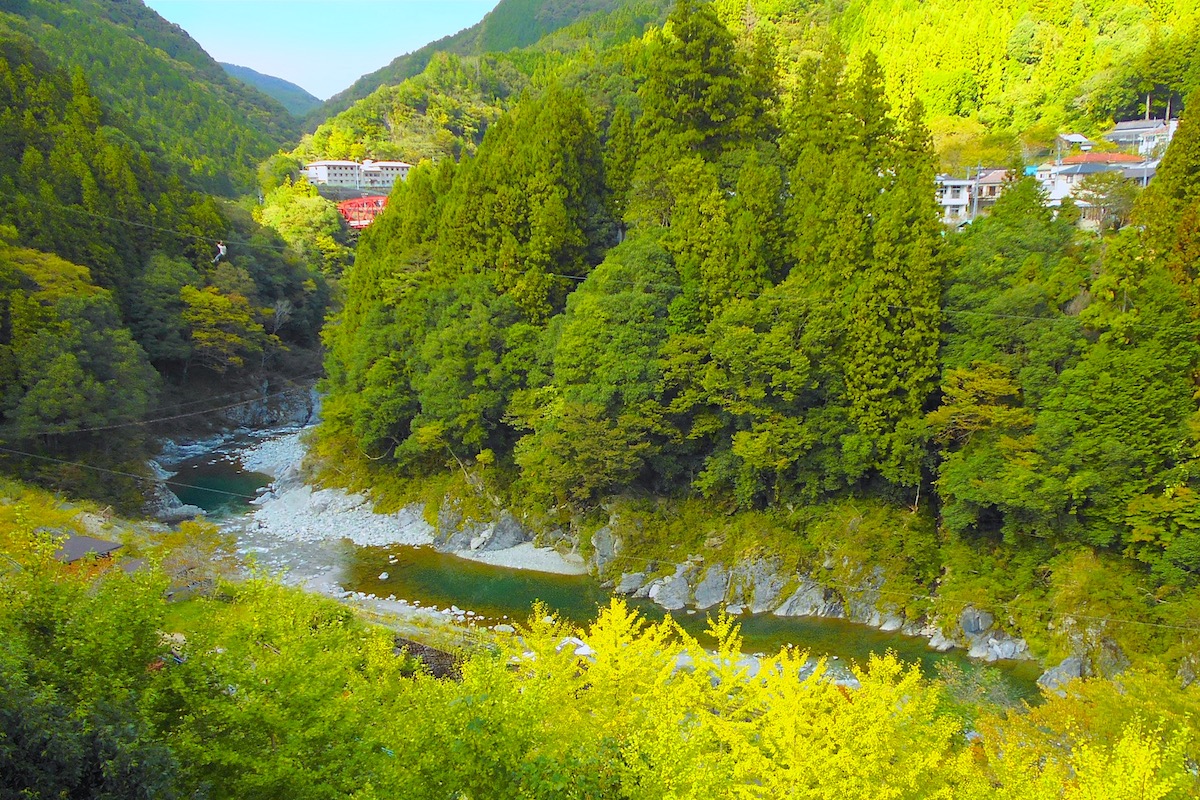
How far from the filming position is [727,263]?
20688 mm

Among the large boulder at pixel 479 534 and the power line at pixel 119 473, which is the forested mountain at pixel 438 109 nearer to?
the power line at pixel 119 473

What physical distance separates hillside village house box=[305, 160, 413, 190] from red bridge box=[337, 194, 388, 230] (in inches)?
192

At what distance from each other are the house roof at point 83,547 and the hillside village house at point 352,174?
5620cm

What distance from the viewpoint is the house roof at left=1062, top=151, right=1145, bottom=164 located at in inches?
1291

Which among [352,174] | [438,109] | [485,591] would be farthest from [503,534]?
[438,109]

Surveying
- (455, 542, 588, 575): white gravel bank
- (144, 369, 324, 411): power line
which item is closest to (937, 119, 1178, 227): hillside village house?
(455, 542, 588, 575): white gravel bank

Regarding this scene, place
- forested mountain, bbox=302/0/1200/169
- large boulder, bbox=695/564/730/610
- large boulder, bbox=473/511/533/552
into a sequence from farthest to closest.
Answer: forested mountain, bbox=302/0/1200/169, large boulder, bbox=473/511/533/552, large boulder, bbox=695/564/730/610

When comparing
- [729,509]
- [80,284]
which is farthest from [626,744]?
[80,284]

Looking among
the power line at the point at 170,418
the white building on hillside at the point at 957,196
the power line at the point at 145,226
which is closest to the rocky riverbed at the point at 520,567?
the power line at the point at 170,418

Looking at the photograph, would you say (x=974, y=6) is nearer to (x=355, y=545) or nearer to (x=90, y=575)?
(x=355, y=545)

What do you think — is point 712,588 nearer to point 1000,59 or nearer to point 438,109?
point 1000,59

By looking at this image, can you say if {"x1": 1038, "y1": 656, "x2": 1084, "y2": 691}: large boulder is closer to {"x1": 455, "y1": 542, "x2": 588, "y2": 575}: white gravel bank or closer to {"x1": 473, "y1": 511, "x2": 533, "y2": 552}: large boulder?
{"x1": 455, "y1": 542, "x2": 588, "y2": 575}: white gravel bank

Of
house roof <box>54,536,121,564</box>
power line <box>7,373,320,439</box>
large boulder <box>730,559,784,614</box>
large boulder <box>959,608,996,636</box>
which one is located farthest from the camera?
power line <box>7,373,320,439</box>

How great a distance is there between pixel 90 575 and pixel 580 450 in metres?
11.8
